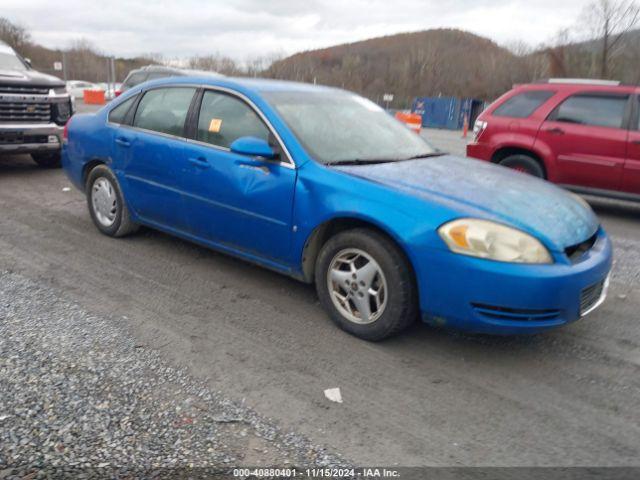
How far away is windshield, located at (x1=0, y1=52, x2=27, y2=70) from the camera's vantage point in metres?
8.96

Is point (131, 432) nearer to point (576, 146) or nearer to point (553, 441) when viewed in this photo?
point (553, 441)

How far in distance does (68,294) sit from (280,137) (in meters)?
1.93

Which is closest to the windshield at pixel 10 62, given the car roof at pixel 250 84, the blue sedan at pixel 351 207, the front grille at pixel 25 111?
the front grille at pixel 25 111

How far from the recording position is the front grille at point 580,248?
10.7 feet

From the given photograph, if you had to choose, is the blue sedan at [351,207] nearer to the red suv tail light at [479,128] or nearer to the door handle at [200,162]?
the door handle at [200,162]

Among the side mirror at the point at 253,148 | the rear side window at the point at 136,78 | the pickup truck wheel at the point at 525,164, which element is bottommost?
the pickup truck wheel at the point at 525,164

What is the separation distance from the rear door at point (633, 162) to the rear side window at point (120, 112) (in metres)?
5.93

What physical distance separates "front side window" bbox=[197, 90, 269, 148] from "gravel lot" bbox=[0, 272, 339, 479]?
5.43ft

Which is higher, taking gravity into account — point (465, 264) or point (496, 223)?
point (496, 223)

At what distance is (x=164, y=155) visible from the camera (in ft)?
15.1

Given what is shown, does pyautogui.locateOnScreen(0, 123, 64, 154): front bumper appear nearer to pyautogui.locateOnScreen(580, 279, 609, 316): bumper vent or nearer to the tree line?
pyautogui.locateOnScreen(580, 279, 609, 316): bumper vent

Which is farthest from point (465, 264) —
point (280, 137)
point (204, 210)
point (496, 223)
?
point (204, 210)

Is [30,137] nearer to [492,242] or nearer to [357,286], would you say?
[357,286]

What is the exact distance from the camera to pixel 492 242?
305 cm
